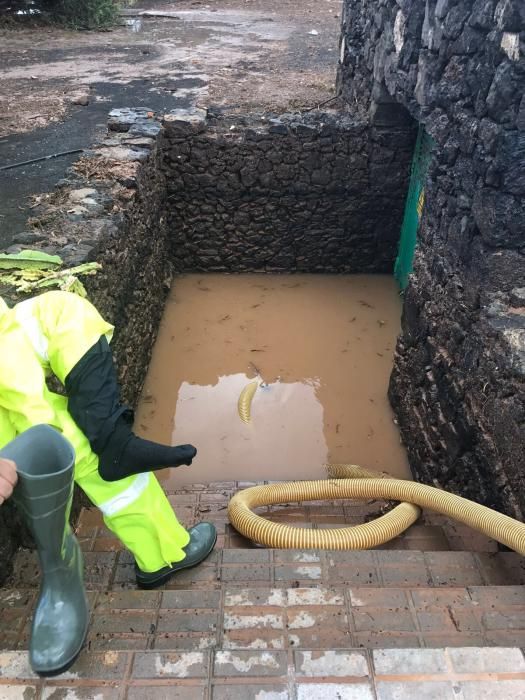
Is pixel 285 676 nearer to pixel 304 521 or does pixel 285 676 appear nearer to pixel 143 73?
pixel 304 521

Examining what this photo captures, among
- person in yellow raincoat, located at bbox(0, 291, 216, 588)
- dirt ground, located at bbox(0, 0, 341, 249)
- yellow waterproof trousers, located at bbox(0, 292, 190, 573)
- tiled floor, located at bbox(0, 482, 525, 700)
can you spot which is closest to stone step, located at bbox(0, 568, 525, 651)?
tiled floor, located at bbox(0, 482, 525, 700)

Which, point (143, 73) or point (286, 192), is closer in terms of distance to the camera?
point (286, 192)

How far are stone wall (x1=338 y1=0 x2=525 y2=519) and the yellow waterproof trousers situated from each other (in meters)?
2.02

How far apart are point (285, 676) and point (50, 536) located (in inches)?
36.5

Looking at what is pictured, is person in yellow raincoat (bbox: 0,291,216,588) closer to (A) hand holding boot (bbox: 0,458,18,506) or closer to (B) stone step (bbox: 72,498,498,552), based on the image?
(A) hand holding boot (bbox: 0,458,18,506)

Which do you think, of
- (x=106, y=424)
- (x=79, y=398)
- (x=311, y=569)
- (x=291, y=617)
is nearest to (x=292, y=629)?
(x=291, y=617)

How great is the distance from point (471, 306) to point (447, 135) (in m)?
1.29

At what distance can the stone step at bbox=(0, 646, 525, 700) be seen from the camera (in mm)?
1787

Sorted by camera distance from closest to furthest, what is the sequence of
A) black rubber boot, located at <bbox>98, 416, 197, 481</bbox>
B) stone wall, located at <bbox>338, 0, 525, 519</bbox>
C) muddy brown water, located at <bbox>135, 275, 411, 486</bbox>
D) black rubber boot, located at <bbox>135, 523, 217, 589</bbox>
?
black rubber boot, located at <bbox>98, 416, 197, 481</bbox> < black rubber boot, located at <bbox>135, 523, 217, 589</bbox> < stone wall, located at <bbox>338, 0, 525, 519</bbox> < muddy brown water, located at <bbox>135, 275, 411, 486</bbox>

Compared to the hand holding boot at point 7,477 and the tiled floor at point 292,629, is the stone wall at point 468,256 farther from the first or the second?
the hand holding boot at point 7,477

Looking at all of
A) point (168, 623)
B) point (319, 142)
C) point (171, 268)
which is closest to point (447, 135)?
point (319, 142)

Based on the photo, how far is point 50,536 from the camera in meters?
1.90

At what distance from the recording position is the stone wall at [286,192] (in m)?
6.97

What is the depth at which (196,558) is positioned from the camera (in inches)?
107
